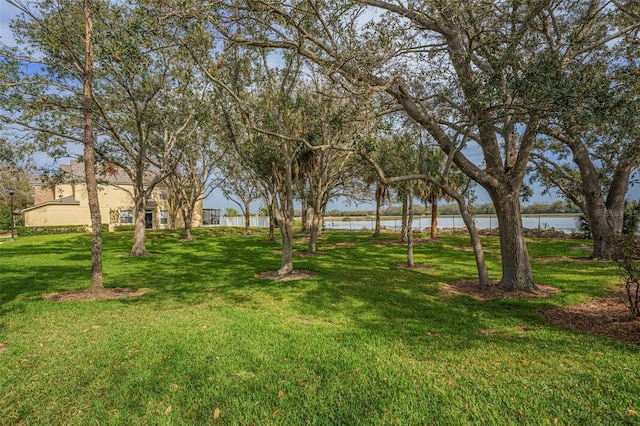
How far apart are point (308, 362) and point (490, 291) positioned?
6.32 m

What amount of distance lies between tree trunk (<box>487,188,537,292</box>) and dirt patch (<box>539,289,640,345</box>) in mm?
1424

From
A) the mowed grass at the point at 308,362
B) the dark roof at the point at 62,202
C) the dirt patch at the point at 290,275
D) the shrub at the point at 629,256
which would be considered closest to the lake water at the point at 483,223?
the mowed grass at the point at 308,362

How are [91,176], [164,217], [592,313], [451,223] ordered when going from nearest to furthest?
[592,313] → [91,176] → [451,223] → [164,217]

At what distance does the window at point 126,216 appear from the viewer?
3766 centimetres

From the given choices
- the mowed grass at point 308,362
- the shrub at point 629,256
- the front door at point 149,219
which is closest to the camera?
the mowed grass at point 308,362

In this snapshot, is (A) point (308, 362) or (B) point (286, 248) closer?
(A) point (308, 362)

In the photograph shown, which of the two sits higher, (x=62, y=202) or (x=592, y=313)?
(x=62, y=202)

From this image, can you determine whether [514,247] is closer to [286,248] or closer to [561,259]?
[286,248]

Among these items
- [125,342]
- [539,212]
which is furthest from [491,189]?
[539,212]

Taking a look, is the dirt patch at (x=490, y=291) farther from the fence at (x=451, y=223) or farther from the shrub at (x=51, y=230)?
the shrub at (x=51, y=230)

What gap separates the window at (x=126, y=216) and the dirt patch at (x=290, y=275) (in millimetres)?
33002

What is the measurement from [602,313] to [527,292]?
6.36 feet

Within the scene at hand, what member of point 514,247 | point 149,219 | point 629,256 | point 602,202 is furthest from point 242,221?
point 629,256

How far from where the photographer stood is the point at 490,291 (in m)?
8.52
